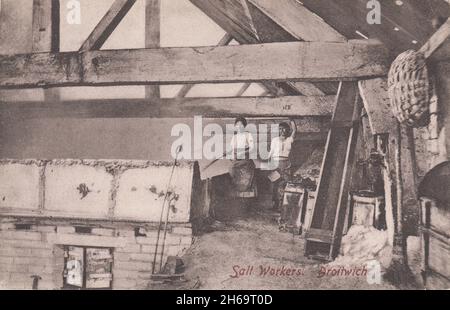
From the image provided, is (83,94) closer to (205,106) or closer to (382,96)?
(205,106)

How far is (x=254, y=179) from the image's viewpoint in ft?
19.2

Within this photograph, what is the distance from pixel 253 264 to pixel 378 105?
1.64 meters

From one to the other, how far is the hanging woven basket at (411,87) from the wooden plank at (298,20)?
63cm

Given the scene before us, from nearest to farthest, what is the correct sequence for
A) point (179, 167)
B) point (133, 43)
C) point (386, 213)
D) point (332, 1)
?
point (332, 1) < point (386, 213) < point (179, 167) < point (133, 43)

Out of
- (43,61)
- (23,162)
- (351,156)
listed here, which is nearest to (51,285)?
(23,162)

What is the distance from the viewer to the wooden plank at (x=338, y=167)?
2.94m

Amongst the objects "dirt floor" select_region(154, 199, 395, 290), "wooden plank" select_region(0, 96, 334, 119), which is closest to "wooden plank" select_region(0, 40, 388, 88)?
"dirt floor" select_region(154, 199, 395, 290)

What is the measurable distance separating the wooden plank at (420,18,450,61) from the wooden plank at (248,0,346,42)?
679mm

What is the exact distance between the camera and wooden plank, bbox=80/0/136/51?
3195 millimetres

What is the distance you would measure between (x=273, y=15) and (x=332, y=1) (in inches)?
17.0

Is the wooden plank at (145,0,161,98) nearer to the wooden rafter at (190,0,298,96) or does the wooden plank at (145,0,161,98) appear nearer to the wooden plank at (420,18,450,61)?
the wooden rafter at (190,0,298,96)

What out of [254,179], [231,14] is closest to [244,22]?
[231,14]

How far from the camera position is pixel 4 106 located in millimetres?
6375

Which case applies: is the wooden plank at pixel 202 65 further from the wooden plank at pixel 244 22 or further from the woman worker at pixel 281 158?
the woman worker at pixel 281 158
